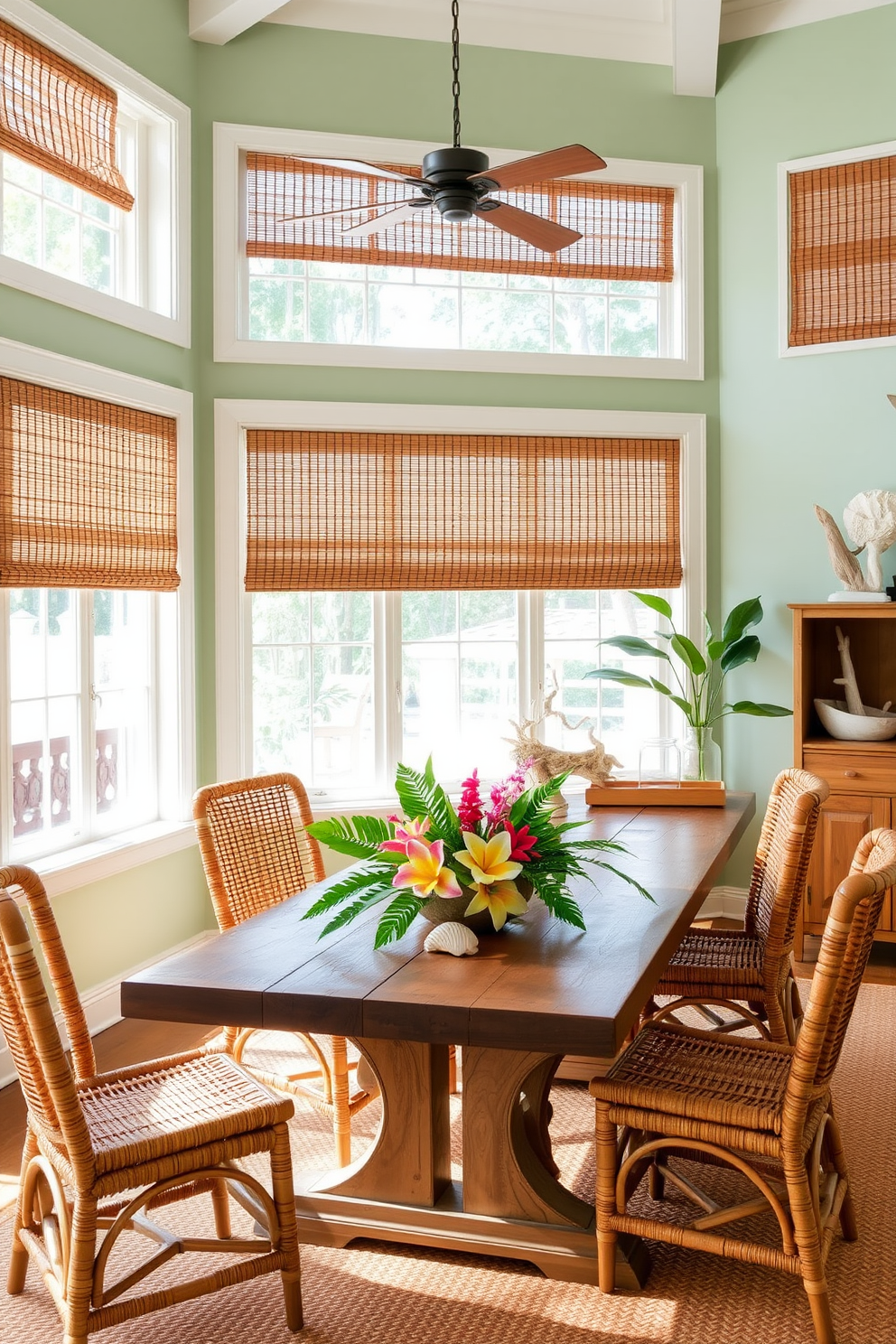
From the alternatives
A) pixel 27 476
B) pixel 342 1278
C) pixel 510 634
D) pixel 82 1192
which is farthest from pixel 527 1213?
pixel 510 634

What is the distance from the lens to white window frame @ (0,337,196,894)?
387 cm

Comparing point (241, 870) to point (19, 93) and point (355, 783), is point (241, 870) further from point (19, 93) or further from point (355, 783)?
point (19, 93)

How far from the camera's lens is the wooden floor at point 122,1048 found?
2996mm

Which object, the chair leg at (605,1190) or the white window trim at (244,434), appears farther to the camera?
the white window trim at (244,434)

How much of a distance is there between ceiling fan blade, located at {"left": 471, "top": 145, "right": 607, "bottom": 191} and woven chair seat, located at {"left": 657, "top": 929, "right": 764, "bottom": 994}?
1.89 meters


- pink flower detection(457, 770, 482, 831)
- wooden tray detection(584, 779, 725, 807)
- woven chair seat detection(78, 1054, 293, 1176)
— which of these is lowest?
woven chair seat detection(78, 1054, 293, 1176)

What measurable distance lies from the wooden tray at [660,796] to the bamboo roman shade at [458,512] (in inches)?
59.1

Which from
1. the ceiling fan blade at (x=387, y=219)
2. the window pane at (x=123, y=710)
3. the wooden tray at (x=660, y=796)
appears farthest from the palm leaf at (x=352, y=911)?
the window pane at (x=123, y=710)

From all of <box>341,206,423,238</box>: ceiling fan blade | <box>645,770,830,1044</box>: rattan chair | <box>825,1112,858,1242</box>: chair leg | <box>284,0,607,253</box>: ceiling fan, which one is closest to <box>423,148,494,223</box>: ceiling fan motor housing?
<box>284,0,607,253</box>: ceiling fan

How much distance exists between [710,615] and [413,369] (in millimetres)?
1711

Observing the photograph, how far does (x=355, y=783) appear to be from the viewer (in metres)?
5.01

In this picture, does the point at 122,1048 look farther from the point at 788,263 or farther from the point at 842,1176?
the point at 788,263

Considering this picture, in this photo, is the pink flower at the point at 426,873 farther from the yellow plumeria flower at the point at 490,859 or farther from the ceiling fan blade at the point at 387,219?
the ceiling fan blade at the point at 387,219

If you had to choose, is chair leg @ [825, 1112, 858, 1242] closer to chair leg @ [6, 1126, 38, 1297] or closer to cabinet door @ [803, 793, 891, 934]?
chair leg @ [6, 1126, 38, 1297]
